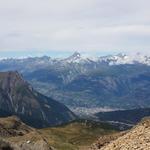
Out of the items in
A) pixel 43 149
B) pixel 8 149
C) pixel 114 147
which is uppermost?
pixel 114 147

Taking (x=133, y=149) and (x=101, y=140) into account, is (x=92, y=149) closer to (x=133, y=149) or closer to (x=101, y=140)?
(x=101, y=140)

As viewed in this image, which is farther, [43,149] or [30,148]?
[43,149]

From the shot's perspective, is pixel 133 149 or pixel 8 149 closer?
pixel 133 149

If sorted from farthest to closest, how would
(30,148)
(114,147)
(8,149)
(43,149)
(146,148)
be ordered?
(43,149)
(30,148)
(8,149)
(114,147)
(146,148)

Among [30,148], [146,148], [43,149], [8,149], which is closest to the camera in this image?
[146,148]

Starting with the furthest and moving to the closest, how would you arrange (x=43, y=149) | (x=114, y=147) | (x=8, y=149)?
(x=43, y=149) < (x=8, y=149) < (x=114, y=147)

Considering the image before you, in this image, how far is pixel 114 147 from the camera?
35.9 metres

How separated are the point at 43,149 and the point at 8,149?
4260cm

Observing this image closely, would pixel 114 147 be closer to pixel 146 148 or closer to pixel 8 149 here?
pixel 146 148

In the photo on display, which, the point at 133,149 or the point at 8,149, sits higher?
the point at 133,149

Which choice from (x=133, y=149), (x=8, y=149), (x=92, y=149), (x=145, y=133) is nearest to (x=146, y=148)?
(x=133, y=149)

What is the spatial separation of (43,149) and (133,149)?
7596cm

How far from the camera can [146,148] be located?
31.7 metres

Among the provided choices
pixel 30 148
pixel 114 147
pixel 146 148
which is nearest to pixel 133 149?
pixel 146 148
